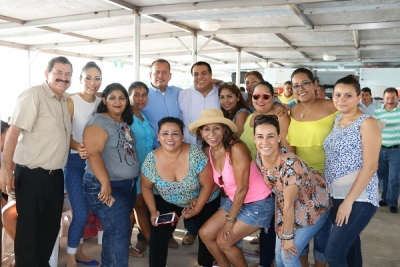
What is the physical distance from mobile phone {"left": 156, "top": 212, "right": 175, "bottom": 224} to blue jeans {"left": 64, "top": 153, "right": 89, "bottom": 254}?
2.30 ft

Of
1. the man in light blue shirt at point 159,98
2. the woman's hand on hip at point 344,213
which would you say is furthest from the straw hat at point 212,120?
the woman's hand on hip at point 344,213

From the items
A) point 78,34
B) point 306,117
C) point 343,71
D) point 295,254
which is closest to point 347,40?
point 343,71

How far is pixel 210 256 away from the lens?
3.24 metres

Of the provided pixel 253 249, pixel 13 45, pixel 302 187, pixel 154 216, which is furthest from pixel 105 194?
pixel 13 45

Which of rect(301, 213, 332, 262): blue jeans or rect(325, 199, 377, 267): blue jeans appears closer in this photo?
rect(325, 199, 377, 267): blue jeans

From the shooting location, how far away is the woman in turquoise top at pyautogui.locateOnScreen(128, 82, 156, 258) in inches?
131

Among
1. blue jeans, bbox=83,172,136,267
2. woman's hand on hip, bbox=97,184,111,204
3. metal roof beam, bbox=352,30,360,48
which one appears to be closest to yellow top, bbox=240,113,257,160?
blue jeans, bbox=83,172,136,267

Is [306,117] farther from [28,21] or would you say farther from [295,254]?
[28,21]

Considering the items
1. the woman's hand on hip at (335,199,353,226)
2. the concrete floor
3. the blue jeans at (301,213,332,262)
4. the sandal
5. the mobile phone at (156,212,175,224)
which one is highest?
the woman's hand on hip at (335,199,353,226)

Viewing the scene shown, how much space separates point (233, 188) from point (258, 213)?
0.27m

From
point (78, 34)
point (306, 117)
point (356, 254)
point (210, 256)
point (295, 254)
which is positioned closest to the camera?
point (295, 254)

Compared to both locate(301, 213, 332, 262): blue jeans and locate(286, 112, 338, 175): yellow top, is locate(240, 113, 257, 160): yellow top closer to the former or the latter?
locate(286, 112, 338, 175): yellow top

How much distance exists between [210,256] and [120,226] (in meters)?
0.95

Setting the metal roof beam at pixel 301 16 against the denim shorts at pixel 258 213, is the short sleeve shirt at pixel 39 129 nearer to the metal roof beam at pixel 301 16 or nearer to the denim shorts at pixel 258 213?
the denim shorts at pixel 258 213
